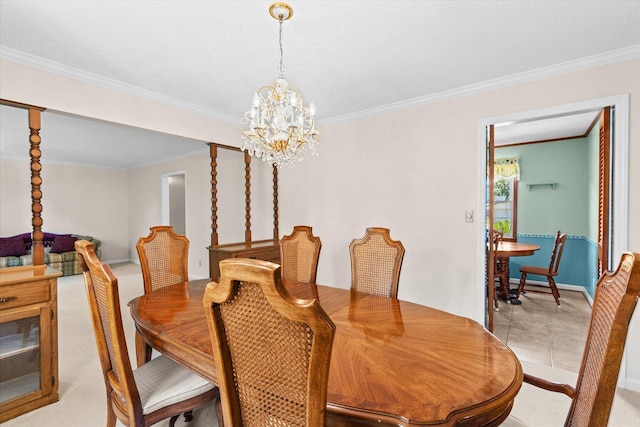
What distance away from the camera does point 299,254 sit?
8.89 feet

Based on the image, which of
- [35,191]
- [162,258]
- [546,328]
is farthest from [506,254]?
[35,191]

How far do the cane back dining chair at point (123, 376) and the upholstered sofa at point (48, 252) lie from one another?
5.06 meters

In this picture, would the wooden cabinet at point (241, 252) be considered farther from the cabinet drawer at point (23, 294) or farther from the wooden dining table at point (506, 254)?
the wooden dining table at point (506, 254)

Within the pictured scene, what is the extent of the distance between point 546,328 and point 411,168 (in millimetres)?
2282

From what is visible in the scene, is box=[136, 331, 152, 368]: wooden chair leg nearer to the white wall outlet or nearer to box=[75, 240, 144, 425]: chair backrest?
box=[75, 240, 144, 425]: chair backrest

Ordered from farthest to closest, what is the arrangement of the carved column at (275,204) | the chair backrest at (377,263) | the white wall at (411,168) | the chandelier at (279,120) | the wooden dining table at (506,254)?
the carved column at (275,204)
the wooden dining table at (506,254)
the white wall at (411,168)
the chair backrest at (377,263)
the chandelier at (279,120)

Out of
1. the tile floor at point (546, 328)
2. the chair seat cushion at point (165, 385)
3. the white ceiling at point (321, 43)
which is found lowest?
the tile floor at point (546, 328)

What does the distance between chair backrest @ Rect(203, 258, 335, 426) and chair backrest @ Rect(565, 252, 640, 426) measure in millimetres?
800

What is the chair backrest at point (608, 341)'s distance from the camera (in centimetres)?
82

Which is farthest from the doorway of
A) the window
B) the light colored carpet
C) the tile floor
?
the window

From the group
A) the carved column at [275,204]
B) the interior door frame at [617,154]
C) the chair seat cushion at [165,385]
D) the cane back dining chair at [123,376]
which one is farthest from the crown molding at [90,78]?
the interior door frame at [617,154]

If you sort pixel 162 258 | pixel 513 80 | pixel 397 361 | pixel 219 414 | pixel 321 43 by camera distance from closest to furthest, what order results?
pixel 397 361, pixel 219 414, pixel 321 43, pixel 162 258, pixel 513 80

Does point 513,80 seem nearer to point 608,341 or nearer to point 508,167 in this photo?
point 608,341

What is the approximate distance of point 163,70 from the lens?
97.0 inches
